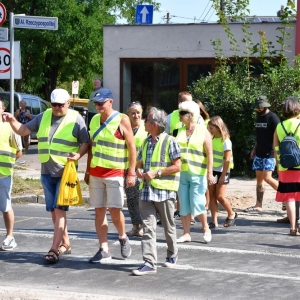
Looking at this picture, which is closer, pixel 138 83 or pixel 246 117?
pixel 246 117

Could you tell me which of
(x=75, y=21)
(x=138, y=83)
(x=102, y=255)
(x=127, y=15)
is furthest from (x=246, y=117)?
(x=127, y=15)

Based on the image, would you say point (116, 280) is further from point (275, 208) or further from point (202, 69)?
point (202, 69)

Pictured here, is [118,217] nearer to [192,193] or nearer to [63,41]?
[192,193]

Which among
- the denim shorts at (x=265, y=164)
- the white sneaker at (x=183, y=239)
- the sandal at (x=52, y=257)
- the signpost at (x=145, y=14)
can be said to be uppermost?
the signpost at (x=145, y=14)

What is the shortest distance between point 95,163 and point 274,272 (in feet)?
7.12

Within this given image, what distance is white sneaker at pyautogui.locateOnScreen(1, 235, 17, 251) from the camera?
9125 mm

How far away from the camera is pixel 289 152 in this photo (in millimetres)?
10141

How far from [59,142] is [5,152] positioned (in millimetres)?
1047

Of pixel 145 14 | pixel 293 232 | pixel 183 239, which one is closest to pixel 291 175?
pixel 293 232

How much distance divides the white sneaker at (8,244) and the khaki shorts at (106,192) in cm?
142

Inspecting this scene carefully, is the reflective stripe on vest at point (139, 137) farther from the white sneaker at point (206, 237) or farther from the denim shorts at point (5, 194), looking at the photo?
the denim shorts at point (5, 194)

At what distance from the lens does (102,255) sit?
27.7ft

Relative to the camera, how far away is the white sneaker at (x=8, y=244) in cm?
912

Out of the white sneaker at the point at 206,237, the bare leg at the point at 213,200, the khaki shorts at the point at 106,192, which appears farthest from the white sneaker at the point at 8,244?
the bare leg at the point at 213,200
